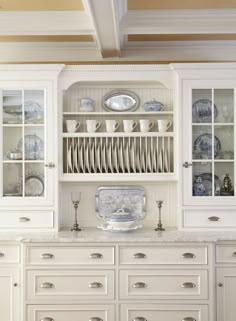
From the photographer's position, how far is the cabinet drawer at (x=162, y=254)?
346cm

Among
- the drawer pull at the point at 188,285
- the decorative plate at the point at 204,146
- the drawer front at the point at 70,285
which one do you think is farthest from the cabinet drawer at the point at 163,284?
the decorative plate at the point at 204,146

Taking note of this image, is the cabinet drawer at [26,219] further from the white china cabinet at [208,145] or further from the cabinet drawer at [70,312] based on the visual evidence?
the white china cabinet at [208,145]

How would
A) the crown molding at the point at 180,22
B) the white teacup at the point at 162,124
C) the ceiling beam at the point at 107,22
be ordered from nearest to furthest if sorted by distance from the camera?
the ceiling beam at the point at 107,22 → the crown molding at the point at 180,22 → the white teacup at the point at 162,124

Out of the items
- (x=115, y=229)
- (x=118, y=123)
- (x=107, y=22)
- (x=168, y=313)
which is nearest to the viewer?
(x=107, y=22)

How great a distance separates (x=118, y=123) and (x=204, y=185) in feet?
2.80

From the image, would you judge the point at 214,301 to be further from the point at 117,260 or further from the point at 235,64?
the point at 235,64

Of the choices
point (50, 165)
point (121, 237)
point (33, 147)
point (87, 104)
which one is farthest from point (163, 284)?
point (87, 104)

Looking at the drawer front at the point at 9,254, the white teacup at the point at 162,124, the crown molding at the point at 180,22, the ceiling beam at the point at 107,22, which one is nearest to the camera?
the ceiling beam at the point at 107,22

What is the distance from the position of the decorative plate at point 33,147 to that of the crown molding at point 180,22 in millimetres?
1065

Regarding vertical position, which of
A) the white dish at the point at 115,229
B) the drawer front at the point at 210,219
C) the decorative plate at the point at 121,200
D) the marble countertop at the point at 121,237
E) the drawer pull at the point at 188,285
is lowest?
the drawer pull at the point at 188,285

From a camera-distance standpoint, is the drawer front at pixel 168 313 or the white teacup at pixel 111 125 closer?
the drawer front at pixel 168 313

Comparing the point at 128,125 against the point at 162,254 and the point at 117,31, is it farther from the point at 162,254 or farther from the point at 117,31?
the point at 162,254

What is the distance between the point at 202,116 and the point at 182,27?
0.69 metres

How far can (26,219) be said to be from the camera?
3721 millimetres
